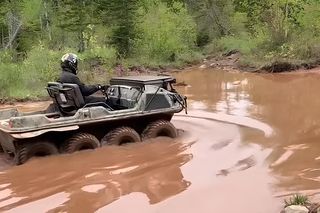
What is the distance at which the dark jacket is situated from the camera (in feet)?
34.0

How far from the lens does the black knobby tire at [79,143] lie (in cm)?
982

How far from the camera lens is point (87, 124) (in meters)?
9.88

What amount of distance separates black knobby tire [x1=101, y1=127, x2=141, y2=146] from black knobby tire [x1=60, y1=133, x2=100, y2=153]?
33 cm

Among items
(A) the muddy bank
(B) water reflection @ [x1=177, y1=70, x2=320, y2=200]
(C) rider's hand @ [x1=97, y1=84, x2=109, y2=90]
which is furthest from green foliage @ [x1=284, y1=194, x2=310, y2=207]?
(A) the muddy bank

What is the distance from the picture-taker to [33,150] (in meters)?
9.48

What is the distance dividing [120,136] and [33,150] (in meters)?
1.75

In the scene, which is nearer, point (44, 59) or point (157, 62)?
point (44, 59)

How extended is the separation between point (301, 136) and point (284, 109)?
12.1ft

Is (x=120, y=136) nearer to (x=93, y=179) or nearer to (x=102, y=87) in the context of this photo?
(x=102, y=87)

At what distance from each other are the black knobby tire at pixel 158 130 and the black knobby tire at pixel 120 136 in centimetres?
36

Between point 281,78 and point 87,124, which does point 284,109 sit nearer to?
point 87,124

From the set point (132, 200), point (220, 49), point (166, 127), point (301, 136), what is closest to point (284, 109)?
point (301, 136)

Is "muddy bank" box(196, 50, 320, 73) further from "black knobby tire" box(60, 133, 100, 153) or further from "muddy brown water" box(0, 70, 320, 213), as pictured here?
"black knobby tire" box(60, 133, 100, 153)

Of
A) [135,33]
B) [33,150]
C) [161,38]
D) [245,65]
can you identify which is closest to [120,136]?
[33,150]
